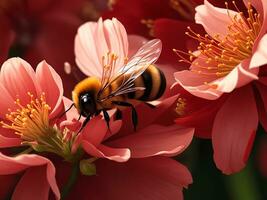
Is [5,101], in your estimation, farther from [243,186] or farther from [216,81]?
[243,186]

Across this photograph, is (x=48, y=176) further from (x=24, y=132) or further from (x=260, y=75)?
(x=260, y=75)

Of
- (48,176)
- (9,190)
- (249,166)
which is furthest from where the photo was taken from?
(249,166)

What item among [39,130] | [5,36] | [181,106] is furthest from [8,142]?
[5,36]

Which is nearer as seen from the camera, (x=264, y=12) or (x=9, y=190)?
(x=264, y=12)

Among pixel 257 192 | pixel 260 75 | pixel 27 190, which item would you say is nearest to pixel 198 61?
Answer: pixel 260 75

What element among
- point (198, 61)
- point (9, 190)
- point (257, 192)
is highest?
point (198, 61)

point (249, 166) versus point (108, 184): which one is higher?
point (108, 184)

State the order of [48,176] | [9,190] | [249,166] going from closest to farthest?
[48,176]
[9,190]
[249,166]
